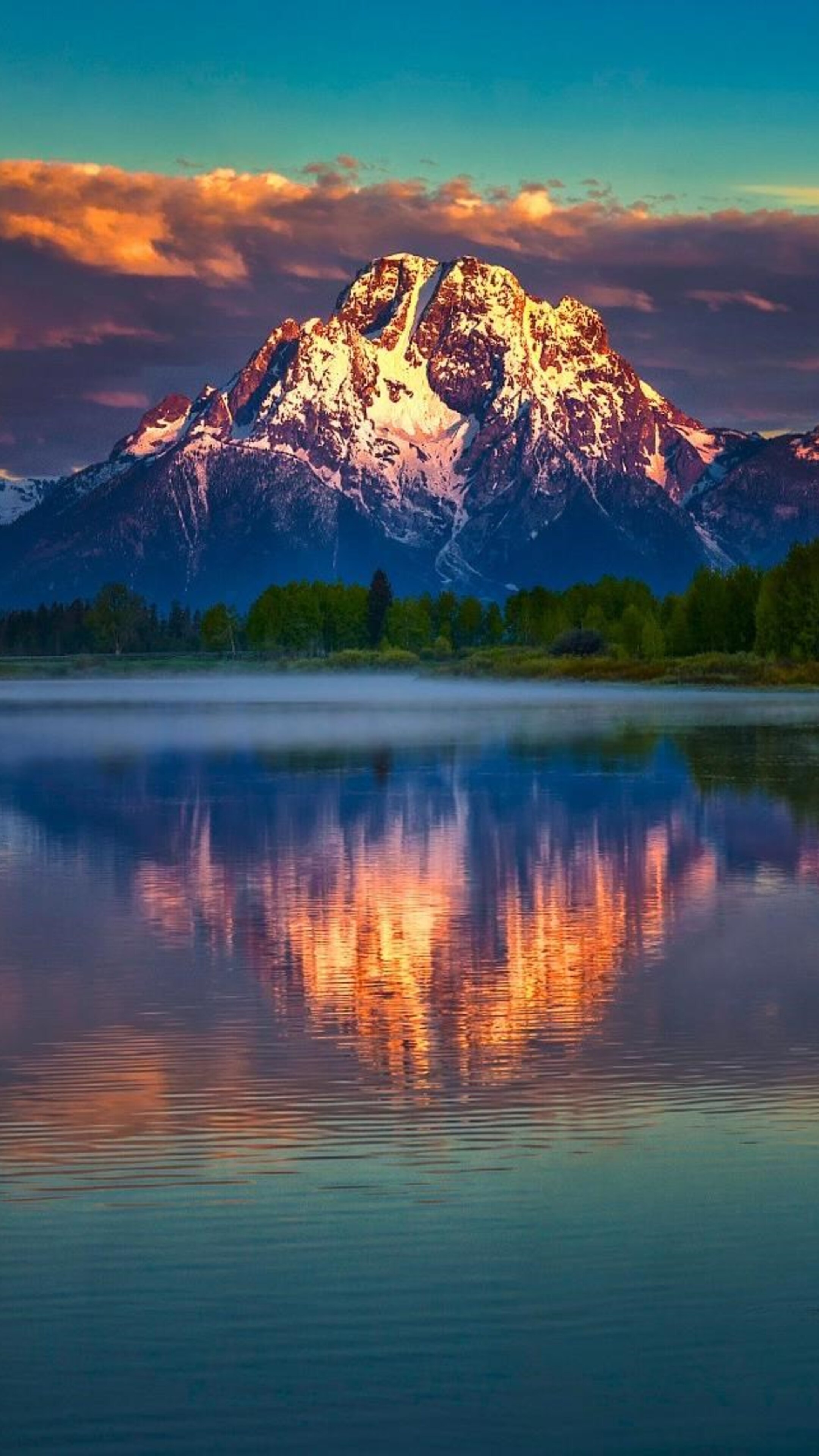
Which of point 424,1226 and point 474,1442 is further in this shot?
point 424,1226

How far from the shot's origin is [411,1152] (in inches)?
624

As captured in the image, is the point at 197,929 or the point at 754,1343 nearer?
the point at 754,1343

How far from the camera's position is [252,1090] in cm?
1820

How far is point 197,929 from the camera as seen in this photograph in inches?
1150

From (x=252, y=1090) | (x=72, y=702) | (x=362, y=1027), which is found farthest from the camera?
(x=72, y=702)

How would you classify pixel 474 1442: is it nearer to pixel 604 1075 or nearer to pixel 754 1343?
pixel 754 1343

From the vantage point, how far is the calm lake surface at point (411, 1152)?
439 inches

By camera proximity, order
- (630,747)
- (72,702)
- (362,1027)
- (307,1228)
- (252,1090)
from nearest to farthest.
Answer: (307,1228)
(252,1090)
(362,1027)
(630,747)
(72,702)

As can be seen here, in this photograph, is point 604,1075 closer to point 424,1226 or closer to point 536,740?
point 424,1226

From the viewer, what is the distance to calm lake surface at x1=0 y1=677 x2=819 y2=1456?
1115 cm

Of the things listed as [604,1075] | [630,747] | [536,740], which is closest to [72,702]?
[536,740]

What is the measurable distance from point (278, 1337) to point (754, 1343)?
9.29 feet

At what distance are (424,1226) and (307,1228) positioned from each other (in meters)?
0.82

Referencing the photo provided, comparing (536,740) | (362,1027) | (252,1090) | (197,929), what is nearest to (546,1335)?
(252,1090)
